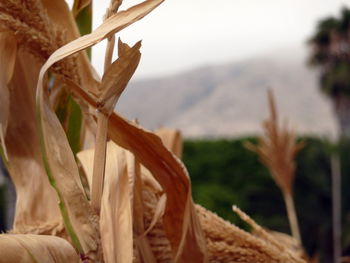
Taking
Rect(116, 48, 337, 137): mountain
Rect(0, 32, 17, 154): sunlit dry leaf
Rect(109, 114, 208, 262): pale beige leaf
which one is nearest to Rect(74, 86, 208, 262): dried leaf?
Rect(109, 114, 208, 262): pale beige leaf

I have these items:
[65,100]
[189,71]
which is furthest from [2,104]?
[189,71]

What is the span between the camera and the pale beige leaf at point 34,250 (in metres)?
0.44

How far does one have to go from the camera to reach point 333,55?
1814 centimetres

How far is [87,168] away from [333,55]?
17988 mm

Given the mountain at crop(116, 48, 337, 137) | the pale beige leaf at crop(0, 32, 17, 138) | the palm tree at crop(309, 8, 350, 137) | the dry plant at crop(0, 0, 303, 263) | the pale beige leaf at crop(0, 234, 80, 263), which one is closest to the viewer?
the pale beige leaf at crop(0, 234, 80, 263)

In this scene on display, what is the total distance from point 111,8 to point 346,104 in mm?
19284

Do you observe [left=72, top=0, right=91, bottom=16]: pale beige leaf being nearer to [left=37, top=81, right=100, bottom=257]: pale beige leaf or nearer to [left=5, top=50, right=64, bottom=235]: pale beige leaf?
[left=5, top=50, right=64, bottom=235]: pale beige leaf

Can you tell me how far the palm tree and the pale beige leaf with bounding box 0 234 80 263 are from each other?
58.4 ft

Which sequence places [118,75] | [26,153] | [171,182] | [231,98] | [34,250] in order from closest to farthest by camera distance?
[34,250] < [118,75] < [171,182] < [26,153] < [231,98]

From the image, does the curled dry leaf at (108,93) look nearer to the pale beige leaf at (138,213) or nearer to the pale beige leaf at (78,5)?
the pale beige leaf at (138,213)

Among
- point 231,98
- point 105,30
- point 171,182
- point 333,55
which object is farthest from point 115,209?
point 231,98

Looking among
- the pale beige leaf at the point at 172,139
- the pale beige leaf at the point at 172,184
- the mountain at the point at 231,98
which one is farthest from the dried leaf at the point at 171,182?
the mountain at the point at 231,98

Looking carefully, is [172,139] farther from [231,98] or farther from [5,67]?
[231,98]

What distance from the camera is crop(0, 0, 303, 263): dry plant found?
0.55m
